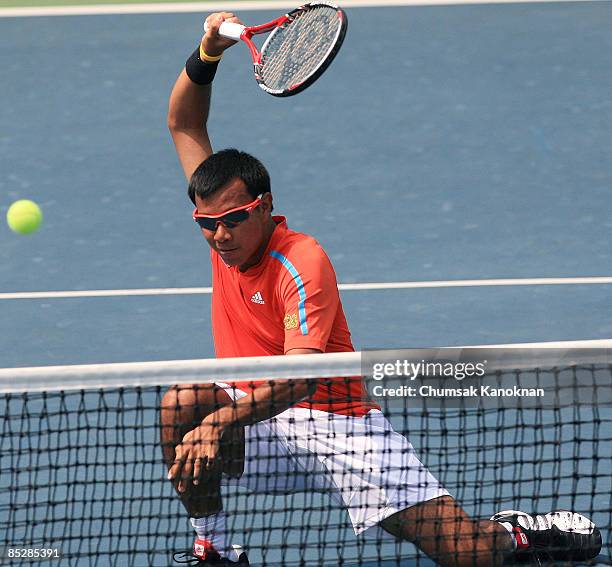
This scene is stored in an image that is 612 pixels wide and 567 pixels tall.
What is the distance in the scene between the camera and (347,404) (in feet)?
15.9

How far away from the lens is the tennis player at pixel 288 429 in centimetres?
458

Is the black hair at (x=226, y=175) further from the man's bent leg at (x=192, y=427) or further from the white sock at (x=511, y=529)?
the white sock at (x=511, y=529)

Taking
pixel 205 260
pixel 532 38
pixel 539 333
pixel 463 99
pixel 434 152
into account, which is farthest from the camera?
pixel 532 38

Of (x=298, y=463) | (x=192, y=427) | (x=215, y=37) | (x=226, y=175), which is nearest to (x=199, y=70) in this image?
(x=215, y=37)

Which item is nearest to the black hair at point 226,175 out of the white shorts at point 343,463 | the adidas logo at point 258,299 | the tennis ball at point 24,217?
the adidas logo at point 258,299

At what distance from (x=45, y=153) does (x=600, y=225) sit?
385cm

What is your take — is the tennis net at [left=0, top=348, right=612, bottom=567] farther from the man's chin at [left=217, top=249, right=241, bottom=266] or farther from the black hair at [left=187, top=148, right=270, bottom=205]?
the black hair at [left=187, top=148, right=270, bottom=205]

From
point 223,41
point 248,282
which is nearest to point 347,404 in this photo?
point 248,282

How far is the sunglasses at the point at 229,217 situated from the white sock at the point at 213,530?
1049 mm

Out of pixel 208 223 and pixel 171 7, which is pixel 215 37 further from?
pixel 171 7

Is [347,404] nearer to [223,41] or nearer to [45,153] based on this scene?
[223,41]

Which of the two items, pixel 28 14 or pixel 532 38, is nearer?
pixel 532 38

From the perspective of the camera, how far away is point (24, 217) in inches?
321

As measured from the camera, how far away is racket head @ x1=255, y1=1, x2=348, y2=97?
197 inches
